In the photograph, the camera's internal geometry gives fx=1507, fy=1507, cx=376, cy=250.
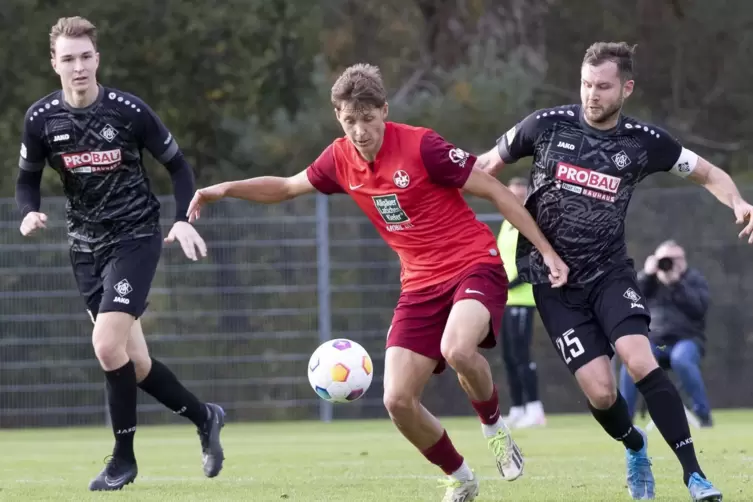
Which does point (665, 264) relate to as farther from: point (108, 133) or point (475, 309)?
point (475, 309)

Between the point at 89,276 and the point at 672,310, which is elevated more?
the point at 89,276

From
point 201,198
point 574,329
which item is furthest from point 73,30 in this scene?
point 574,329

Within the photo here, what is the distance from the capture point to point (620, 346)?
696 centimetres

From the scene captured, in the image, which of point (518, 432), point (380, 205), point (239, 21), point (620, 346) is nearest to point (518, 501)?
point (620, 346)

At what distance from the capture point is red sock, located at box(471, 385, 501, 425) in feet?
24.5

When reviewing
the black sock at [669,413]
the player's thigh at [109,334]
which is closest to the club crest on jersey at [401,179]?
the black sock at [669,413]

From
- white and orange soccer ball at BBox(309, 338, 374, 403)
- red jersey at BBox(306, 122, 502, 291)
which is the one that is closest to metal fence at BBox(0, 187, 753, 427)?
white and orange soccer ball at BBox(309, 338, 374, 403)

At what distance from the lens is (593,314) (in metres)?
7.24

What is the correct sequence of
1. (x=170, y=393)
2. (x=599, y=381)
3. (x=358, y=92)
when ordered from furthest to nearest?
1. (x=170, y=393)
2. (x=599, y=381)
3. (x=358, y=92)

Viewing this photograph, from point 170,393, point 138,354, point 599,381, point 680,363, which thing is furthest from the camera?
point 680,363

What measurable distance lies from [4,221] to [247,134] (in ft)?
19.0

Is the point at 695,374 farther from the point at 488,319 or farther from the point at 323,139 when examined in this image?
the point at 323,139

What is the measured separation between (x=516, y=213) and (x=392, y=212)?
0.59 meters

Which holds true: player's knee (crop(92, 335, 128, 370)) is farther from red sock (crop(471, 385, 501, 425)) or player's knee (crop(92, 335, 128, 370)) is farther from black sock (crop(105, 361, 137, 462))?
red sock (crop(471, 385, 501, 425))
